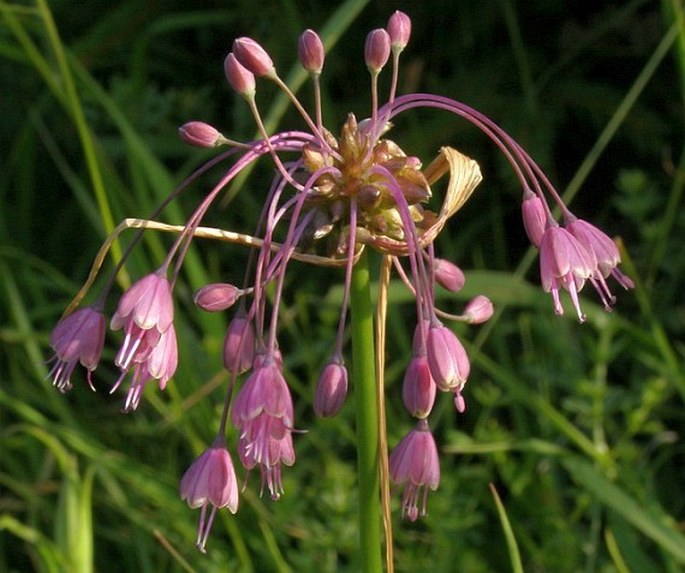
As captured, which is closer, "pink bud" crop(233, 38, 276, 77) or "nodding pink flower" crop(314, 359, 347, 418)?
"nodding pink flower" crop(314, 359, 347, 418)

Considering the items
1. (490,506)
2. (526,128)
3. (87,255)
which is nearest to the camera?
(490,506)

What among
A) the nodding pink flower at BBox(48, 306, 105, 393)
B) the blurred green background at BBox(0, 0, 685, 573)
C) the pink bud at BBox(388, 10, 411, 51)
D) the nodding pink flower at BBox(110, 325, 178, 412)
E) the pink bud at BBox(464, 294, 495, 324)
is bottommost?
the blurred green background at BBox(0, 0, 685, 573)

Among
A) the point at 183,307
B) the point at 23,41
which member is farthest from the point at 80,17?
the point at 23,41

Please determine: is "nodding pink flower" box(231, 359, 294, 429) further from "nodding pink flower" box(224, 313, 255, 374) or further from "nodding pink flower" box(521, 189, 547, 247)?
"nodding pink flower" box(521, 189, 547, 247)

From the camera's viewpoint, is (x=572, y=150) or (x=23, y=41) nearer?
(x=23, y=41)

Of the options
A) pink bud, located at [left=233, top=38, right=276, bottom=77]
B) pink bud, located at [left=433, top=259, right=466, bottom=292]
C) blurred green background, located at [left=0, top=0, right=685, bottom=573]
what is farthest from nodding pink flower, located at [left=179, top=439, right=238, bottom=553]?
blurred green background, located at [left=0, top=0, right=685, bottom=573]

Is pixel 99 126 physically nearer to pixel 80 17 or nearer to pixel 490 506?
pixel 80 17
